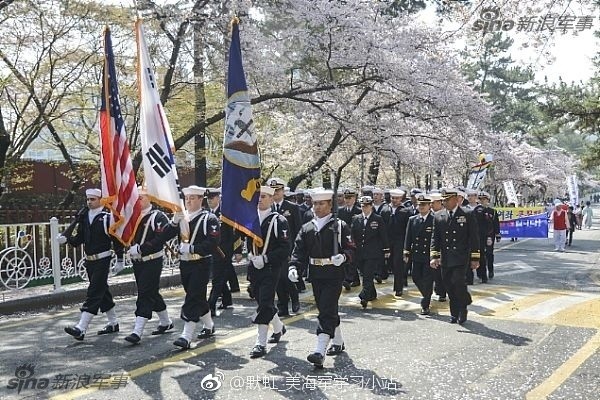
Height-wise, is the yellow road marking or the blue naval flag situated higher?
the blue naval flag

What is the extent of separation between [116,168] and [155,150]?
0.87 meters

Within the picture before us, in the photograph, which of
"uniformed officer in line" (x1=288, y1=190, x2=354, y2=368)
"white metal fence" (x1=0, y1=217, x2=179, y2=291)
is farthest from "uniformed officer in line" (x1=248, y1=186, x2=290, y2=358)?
"white metal fence" (x1=0, y1=217, x2=179, y2=291)

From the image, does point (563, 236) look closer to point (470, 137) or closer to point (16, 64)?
point (470, 137)

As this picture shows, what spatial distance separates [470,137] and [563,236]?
5160mm

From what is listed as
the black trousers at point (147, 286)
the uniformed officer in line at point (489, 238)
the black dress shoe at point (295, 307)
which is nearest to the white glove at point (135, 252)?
the black trousers at point (147, 286)

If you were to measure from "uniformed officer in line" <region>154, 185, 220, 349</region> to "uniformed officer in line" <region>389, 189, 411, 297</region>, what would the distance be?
4703mm

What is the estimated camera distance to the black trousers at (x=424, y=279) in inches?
360

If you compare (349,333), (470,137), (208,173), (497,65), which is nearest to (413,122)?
(470,137)

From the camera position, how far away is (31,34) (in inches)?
557

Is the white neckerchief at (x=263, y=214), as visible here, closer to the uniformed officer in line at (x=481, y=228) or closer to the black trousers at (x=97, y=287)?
the black trousers at (x=97, y=287)

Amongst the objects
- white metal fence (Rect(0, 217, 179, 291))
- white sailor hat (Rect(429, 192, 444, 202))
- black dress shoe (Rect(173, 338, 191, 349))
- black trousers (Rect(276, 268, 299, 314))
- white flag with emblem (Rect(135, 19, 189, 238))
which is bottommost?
black dress shoe (Rect(173, 338, 191, 349))

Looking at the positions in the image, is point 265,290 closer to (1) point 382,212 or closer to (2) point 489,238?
(1) point 382,212

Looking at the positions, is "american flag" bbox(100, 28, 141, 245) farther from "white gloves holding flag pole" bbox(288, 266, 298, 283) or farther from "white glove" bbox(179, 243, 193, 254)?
"white gloves holding flag pole" bbox(288, 266, 298, 283)

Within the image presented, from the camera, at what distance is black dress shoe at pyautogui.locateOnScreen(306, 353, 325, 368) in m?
6.04
